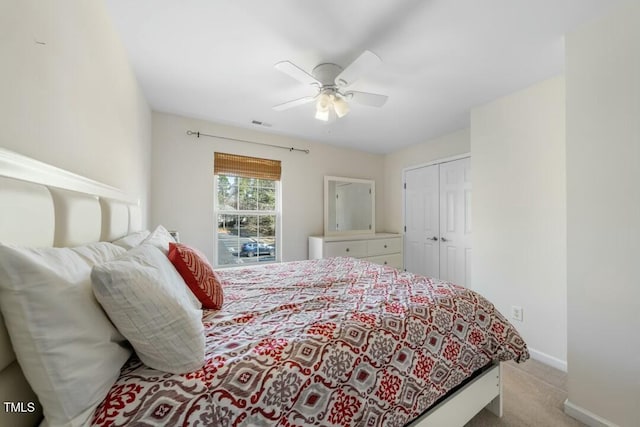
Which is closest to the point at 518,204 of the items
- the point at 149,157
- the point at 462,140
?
the point at 462,140

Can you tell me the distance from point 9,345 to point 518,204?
302cm

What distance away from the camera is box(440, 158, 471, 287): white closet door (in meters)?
3.16

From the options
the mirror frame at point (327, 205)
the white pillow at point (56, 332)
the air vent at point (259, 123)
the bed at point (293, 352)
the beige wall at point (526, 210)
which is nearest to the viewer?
the white pillow at point (56, 332)

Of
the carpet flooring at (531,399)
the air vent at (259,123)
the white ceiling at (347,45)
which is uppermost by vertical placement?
the white ceiling at (347,45)

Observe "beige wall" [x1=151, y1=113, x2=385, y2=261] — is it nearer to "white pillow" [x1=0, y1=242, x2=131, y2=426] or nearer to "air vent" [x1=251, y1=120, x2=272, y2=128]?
"air vent" [x1=251, y1=120, x2=272, y2=128]

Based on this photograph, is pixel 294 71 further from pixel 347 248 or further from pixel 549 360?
pixel 549 360

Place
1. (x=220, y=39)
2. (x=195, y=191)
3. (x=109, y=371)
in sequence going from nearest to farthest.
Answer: (x=109, y=371) < (x=220, y=39) < (x=195, y=191)

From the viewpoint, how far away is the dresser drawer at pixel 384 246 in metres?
3.82

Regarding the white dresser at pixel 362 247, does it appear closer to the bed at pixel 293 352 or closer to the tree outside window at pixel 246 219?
the tree outside window at pixel 246 219

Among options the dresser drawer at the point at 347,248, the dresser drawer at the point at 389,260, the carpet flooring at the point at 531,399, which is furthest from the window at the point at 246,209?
the carpet flooring at the point at 531,399

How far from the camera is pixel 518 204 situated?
2.22m

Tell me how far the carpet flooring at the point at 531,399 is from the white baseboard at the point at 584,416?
3 cm

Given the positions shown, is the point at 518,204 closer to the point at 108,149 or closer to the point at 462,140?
the point at 462,140

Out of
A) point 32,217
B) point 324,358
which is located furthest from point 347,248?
point 32,217
